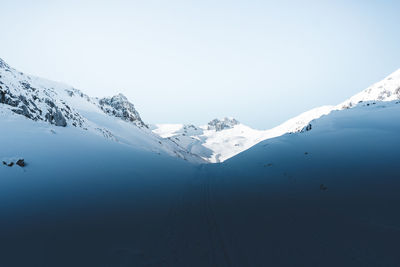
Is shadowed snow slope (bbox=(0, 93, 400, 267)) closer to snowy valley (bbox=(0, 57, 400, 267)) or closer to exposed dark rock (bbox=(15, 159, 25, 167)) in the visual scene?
snowy valley (bbox=(0, 57, 400, 267))

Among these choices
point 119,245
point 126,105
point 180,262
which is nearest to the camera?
point 180,262

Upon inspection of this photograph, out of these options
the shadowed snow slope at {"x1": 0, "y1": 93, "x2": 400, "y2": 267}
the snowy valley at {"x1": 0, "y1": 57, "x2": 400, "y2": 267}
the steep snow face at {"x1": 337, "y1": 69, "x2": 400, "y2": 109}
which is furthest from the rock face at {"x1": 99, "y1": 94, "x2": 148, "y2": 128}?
the steep snow face at {"x1": 337, "y1": 69, "x2": 400, "y2": 109}

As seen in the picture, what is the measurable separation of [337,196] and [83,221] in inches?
397

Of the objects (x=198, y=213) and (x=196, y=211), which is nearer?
(x=198, y=213)

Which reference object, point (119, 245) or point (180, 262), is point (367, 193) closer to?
point (180, 262)

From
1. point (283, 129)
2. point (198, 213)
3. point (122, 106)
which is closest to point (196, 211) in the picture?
point (198, 213)

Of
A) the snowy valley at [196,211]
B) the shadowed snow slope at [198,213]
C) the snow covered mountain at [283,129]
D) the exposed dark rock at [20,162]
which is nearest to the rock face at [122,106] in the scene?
the snow covered mountain at [283,129]

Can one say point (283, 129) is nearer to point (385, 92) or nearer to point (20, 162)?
point (385, 92)

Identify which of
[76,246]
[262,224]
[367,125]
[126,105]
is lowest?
[76,246]

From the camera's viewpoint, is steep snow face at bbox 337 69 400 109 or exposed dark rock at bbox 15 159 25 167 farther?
steep snow face at bbox 337 69 400 109

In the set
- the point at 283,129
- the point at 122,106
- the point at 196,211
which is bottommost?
the point at 196,211

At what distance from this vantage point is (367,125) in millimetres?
19234

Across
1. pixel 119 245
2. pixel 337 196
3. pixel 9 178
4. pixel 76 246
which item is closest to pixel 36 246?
pixel 76 246

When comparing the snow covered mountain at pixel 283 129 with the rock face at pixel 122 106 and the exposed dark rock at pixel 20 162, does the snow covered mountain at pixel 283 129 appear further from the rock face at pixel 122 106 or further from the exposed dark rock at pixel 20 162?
the exposed dark rock at pixel 20 162
